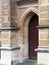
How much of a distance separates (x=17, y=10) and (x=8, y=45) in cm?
176

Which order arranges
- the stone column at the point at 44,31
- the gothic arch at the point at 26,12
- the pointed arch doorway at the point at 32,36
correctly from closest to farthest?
the stone column at the point at 44,31 < the gothic arch at the point at 26,12 < the pointed arch doorway at the point at 32,36

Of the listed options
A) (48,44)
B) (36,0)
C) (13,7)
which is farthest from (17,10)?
(48,44)

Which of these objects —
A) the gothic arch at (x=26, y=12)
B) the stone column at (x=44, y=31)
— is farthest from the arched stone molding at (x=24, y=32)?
the stone column at (x=44, y=31)

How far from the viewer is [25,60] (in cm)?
1273

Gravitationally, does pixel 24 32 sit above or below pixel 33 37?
above

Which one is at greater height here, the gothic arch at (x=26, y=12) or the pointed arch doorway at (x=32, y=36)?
the gothic arch at (x=26, y=12)

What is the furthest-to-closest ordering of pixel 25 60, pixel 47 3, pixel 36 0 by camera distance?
pixel 25 60
pixel 36 0
pixel 47 3

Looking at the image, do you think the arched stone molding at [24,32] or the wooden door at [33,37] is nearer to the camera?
the arched stone molding at [24,32]

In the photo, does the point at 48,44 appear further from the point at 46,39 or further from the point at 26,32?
the point at 26,32

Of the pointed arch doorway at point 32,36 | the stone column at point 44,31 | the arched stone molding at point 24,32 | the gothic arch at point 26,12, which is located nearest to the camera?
the stone column at point 44,31

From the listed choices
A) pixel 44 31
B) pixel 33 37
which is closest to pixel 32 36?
pixel 33 37

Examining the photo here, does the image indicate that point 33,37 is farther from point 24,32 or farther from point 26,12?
point 26,12

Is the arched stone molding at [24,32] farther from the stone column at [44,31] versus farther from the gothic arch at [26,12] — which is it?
the stone column at [44,31]

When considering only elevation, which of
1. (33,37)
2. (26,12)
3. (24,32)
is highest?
(26,12)
